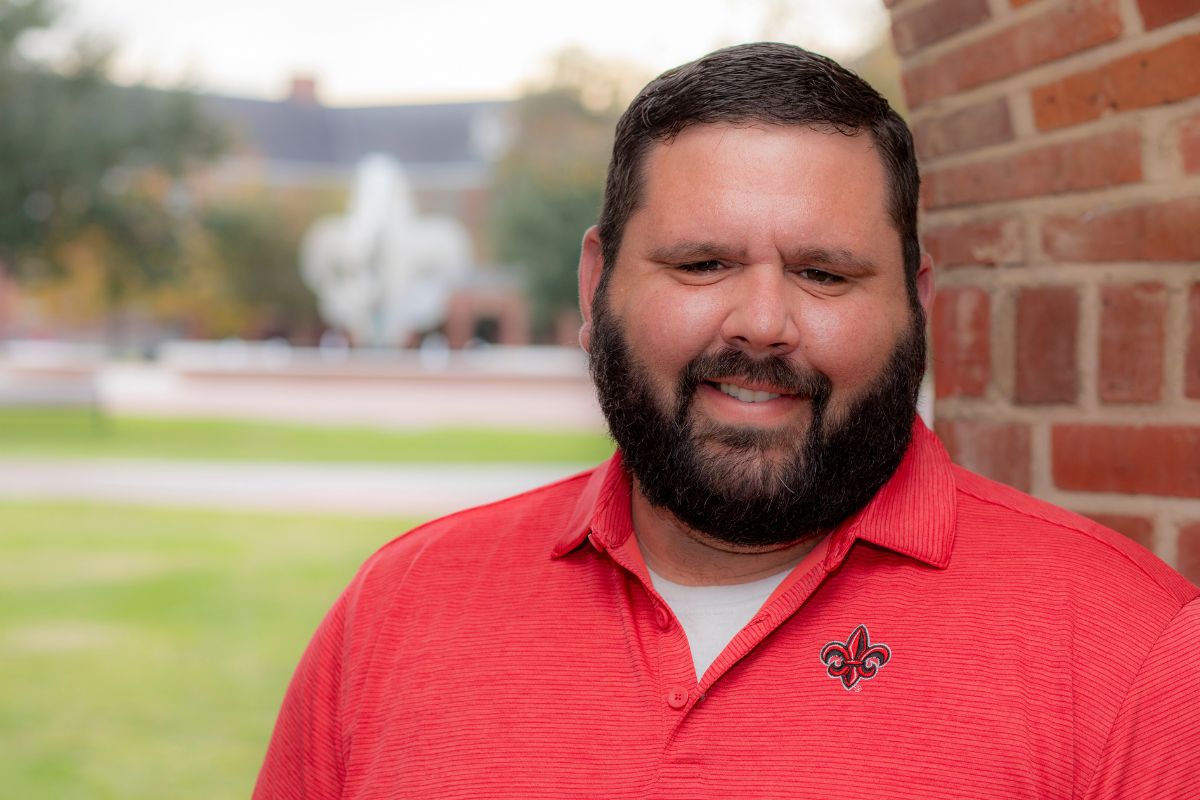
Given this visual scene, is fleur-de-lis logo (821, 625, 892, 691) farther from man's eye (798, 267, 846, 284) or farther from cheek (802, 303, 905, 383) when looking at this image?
man's eye (798, 267, 846, 284)

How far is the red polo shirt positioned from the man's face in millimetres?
94

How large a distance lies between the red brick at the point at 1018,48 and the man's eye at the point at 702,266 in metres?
0.68

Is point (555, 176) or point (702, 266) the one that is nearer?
point (702, 266)

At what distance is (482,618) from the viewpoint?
5.61ft

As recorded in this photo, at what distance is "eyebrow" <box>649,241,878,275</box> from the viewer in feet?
5.19

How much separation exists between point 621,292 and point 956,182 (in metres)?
0.72

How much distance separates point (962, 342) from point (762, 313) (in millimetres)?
653

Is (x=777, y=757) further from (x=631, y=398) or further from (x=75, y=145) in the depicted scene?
(x=75, y=145)

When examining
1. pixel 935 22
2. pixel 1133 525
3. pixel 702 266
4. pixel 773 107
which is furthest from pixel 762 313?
pixel 935 22

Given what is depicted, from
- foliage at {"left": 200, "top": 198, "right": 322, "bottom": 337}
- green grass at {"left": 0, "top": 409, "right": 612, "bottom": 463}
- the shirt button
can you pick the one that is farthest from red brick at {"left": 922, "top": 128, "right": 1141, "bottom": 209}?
foliage at {"left": 200, "top": 198, "right": 322, "bottom": 337}

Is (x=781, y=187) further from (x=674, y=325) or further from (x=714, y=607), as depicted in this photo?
(x=714, y=607)

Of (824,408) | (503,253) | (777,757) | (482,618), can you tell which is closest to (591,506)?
(482,618)

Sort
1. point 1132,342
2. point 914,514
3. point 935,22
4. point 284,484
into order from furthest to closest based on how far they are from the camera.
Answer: point 284,484 → point 935,22 → point 1132,342 → point 914,514

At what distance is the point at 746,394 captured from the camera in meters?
1.62
